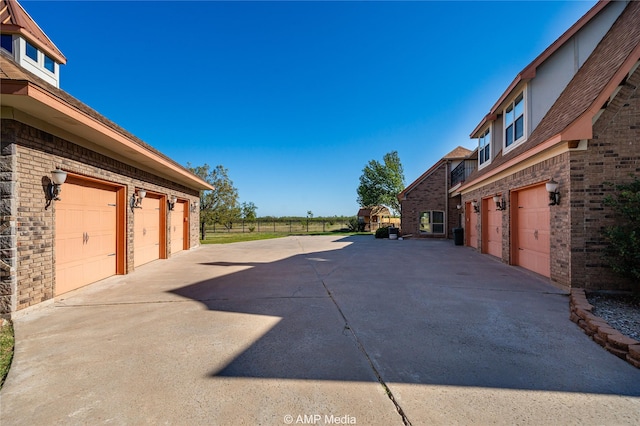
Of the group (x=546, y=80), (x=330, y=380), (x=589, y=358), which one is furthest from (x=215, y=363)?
(x=546, y=80)

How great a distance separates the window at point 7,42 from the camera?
8078 millimetres

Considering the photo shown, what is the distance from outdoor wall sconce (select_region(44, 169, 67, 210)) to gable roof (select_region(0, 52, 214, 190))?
873 mm

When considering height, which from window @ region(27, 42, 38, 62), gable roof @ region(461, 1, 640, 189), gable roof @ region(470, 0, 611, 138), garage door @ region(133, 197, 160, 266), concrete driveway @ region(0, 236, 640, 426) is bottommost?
concrete driveway @ region(0, 236, 640, 426)

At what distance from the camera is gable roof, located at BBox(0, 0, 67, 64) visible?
8.09 metres

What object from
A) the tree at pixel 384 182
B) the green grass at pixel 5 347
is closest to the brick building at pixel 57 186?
the green grass at pixel 5 347

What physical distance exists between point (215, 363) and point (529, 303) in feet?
16.5

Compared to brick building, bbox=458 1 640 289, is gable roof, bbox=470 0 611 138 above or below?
above

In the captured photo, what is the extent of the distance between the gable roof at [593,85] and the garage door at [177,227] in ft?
37.9

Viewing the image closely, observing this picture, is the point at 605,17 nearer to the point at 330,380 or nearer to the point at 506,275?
the point at 506,275

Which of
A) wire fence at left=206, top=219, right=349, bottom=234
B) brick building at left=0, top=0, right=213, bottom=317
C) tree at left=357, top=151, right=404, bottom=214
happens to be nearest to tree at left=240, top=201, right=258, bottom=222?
wire fence at left=206, top=219, right=349, bottom=234

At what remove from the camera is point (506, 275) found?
704 cm

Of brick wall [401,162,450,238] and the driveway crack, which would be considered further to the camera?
brick wall [401,162,450,238]

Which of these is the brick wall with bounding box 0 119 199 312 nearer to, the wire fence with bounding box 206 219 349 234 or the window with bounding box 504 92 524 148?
the window with bounding box 504 92 524 148

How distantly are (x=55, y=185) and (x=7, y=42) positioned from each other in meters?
7.02
